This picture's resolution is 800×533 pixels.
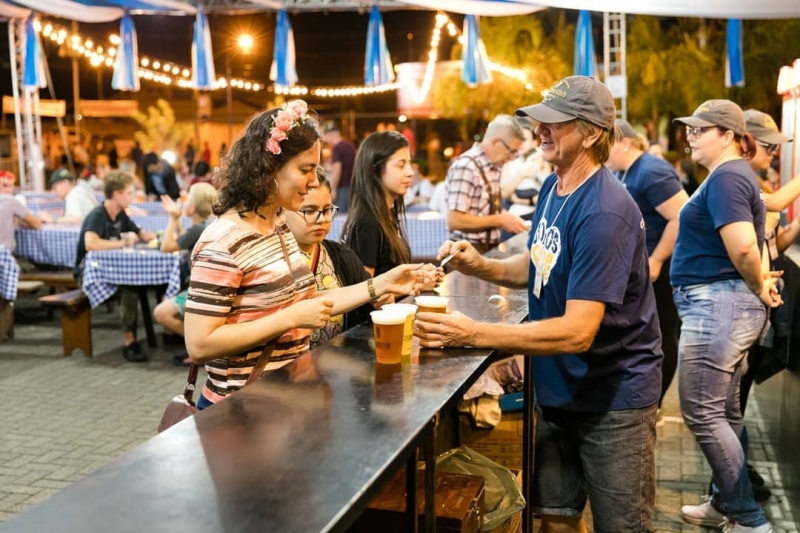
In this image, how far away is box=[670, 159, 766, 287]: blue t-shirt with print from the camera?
381 centimetres

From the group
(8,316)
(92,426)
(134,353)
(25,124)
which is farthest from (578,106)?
(25,124)

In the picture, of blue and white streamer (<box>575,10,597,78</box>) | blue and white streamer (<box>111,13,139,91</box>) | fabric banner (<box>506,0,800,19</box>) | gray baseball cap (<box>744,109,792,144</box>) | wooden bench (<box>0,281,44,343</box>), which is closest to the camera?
gray baseball cap (<box>744,109,792,144</box>)

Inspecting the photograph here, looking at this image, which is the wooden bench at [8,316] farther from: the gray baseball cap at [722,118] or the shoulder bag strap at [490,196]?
the gray baseball cap at [722,118]

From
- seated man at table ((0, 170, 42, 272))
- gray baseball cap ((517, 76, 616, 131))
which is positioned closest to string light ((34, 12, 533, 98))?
seated man at table ((0, 170, 42, 272))

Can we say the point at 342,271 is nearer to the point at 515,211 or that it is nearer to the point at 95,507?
the point at 95,507

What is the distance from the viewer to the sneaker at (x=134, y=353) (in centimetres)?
804

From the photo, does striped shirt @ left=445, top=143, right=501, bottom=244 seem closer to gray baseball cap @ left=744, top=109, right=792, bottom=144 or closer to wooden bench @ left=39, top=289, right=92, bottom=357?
gray baseball cap @ left=744, top=109, right=792, bottom=144

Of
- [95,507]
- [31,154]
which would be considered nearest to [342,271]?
[95,507]

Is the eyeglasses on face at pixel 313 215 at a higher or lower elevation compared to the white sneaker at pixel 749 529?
higher

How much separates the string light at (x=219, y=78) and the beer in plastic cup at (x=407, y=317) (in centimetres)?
1460

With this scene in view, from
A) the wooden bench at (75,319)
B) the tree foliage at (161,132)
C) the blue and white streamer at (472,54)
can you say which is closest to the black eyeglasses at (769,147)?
the wooden bench at (75,319)

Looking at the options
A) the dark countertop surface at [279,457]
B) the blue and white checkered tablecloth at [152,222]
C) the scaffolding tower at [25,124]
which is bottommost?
the dark countertop surface at [279,457]

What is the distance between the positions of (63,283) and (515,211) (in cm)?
511

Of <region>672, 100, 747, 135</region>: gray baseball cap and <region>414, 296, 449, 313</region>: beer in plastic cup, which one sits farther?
<region>672, 100, 747, 135</region>: gray baseball cap
